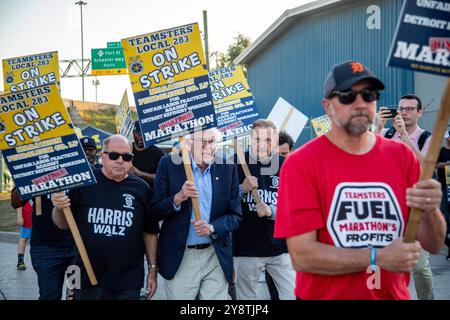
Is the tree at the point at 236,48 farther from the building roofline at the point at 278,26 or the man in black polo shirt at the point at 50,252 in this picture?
the man in black polo shirt at the point at 50,252

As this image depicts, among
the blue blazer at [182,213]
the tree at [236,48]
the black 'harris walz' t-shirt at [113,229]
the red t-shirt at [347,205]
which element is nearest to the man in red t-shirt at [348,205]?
the red t-shirt at [347,205]

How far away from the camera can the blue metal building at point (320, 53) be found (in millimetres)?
20281

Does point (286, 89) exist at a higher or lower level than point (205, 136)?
higher

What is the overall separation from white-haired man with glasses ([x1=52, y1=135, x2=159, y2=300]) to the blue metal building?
44.2 ft

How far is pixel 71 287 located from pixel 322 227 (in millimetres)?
3020

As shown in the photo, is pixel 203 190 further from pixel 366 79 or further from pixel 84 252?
pixel 366 79

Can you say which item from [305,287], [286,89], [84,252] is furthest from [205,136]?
[286,89]

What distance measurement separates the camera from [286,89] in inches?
1134

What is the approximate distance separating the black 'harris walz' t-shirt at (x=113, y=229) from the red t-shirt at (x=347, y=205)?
232cm

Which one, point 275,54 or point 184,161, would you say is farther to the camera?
point 275,54

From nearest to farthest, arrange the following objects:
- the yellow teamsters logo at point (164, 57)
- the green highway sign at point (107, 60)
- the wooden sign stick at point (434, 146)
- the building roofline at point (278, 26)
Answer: the wooden sign stick at point (434, 146) → the yellow teamsters logo at point (164, 57) → the building roofline at point (278, 26) → the green highway sign at point (107, 60)

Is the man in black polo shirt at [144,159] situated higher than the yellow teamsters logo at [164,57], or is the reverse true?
the yellow teamsters logo at [164,57]

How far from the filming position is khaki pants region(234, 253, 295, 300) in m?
6.01

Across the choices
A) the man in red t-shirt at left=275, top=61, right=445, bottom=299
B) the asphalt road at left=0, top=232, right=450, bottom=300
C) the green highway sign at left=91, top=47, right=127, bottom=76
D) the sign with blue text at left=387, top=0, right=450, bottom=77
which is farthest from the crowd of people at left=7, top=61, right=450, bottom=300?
the green highway sign at left=91, top=47, right=127, bottom=76
